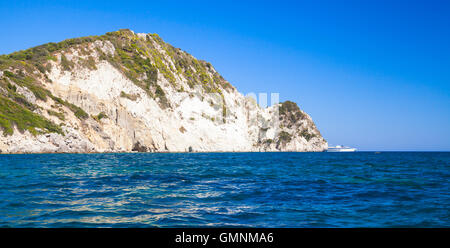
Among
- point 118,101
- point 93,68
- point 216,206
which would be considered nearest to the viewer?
point 216,206

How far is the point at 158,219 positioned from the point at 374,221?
5.67 m

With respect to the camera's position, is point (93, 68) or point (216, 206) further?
point (93, 68)

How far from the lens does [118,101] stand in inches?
3002

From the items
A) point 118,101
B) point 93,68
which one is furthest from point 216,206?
point 93,68

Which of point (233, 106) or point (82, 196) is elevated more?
point (233, 106)

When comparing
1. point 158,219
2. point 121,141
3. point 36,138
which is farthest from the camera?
point 121,141

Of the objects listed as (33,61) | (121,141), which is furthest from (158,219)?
(33,61)

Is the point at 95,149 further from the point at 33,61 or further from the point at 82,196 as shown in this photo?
the point at 82,196

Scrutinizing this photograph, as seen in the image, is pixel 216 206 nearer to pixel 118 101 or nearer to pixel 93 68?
pixel 118 101

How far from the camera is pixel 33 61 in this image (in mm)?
73625

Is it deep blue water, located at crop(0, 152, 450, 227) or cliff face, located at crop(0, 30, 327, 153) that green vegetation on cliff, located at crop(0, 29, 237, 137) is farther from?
deep blue water, located at crop(0, 152, 450, 227)

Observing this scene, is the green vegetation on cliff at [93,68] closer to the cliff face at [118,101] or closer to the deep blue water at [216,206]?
the cliff face at [118,101]

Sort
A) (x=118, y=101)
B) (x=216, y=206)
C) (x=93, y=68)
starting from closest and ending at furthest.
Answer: (x=216, y=206) < (x=118, y=101) < (x=93, y=68)
